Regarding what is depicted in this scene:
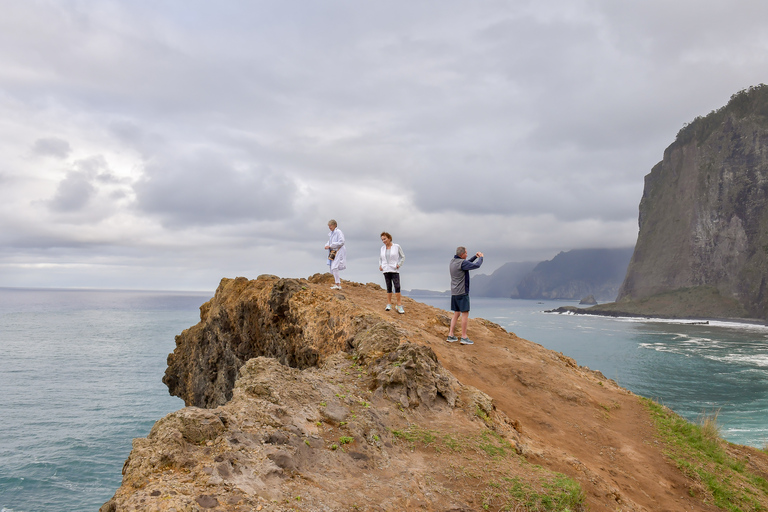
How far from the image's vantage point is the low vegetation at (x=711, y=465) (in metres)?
7.74

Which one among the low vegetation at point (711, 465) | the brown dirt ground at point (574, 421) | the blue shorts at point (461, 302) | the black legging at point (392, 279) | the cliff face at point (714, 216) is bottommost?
the low vegetation at point (711, 465)

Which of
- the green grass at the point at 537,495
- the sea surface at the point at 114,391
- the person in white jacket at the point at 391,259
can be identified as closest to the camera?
the green grass at the point at 537,495

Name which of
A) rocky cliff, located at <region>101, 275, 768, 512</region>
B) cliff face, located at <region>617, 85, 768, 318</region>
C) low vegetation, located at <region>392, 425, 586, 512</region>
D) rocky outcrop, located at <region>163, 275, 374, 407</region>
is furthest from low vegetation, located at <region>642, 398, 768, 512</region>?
cliff face, located at <region>617, 85, 768, 318</region>

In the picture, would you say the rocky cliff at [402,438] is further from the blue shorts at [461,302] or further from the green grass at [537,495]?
the blue shorts at [461,302]

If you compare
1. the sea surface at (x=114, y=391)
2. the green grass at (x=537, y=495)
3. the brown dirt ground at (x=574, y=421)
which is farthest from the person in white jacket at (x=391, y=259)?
the sea surface at (x=114, y=391)

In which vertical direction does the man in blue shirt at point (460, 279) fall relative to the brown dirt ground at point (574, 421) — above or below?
above

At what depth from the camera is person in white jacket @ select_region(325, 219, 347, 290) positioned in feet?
52.2

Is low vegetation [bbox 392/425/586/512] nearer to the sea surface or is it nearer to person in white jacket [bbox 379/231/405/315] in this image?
person in white jacket [bbox 379/231/405/315]

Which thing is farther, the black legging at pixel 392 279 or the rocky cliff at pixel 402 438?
the black legging at pixel 392 279

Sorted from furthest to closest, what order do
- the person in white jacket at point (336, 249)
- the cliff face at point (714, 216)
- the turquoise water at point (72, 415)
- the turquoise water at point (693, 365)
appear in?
1. the cliff face at point (714, 216)
2. the turquoise water at point (693, 365)
3. the turquoise water at point (72, 415)
4. the person in white jacket at point (336, 249)

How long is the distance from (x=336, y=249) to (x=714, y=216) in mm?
132846

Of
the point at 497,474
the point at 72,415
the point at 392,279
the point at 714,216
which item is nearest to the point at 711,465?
the point at 497,474

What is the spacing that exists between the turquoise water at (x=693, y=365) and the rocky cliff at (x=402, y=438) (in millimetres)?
4961

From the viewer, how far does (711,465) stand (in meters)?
8.73
